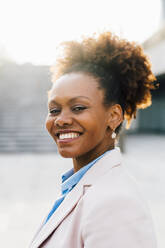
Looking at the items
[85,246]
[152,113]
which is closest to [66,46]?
[85,246]

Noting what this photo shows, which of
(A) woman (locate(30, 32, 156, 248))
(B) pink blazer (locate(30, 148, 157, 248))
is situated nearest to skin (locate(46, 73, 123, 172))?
(A) woman (locate(30, 32, 156, 248))

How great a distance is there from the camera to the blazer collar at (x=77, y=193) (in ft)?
3.42

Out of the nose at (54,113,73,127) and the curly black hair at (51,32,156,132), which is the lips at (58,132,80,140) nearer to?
the nose at (54,113,73,127)

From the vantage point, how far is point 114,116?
1270mm

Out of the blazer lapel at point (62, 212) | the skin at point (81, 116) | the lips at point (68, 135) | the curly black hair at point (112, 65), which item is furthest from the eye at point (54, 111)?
the blazer lapel at point (62, 212)

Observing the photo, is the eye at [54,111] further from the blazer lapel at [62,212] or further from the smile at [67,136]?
the blazer lapel at [62,212]

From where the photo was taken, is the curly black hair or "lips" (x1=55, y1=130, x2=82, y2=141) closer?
"lips" (x1=55, y1=130, x2=82, y2=141)

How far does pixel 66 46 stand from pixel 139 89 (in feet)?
1.50

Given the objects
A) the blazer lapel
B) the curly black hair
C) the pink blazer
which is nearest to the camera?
the pink blazer

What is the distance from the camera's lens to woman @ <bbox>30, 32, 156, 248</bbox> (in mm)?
869

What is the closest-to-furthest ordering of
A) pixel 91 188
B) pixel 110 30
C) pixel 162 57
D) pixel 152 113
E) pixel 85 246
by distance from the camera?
pixel 85 246
pixel 91 188
pixel 110 30
pixel 162 57
pixel 152 113

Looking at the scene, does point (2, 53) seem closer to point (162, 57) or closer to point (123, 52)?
point (162, 57)

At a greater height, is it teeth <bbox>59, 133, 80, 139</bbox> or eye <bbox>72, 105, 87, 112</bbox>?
eye <bbox>72, 105, 87, 112</bbox>

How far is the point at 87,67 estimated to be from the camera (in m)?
1.27
